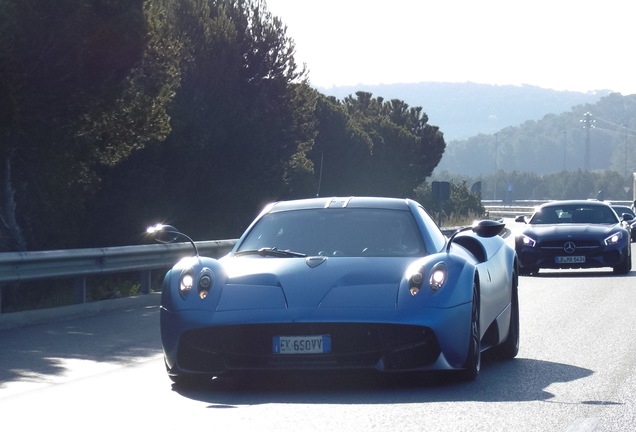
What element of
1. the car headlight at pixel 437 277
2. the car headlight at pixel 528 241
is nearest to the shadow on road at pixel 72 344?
the car headlight at pixel 437 277

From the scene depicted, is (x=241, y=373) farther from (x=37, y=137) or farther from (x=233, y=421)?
(x=37, y=137)

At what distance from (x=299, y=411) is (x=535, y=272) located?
54.4 feet

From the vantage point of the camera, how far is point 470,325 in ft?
27.9

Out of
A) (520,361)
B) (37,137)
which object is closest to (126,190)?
(37,137)

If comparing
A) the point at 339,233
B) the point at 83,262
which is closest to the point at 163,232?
the point at 339,233

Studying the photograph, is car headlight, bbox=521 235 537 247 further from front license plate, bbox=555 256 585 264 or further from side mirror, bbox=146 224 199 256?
side mirror, bbox=146 224 199 256

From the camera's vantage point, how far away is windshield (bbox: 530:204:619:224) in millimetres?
24141

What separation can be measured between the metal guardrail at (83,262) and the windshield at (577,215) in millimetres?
7377

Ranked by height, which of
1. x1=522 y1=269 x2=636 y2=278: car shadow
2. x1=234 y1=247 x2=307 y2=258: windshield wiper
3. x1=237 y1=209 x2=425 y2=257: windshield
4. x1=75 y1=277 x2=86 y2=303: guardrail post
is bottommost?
x1=522 y1=269 x2=636 y2=278: car shadow

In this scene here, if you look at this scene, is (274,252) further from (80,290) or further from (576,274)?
(576,274)

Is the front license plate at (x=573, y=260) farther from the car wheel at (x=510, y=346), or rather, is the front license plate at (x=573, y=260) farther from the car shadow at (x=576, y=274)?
the car wheel at (x=510, y=346)

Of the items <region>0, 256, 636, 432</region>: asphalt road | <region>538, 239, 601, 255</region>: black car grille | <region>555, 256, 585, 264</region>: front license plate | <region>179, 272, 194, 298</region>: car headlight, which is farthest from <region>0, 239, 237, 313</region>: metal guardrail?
<region>555, 256, 585, 264</region>: front license plate

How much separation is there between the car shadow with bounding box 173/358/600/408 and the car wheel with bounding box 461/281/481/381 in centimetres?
8

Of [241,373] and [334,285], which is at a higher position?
[334,285]
